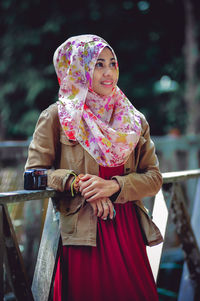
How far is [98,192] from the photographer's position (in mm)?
2096

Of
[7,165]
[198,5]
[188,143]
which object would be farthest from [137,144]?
[198,5]

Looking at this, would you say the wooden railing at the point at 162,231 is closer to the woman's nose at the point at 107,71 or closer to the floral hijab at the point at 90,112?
the floral hijab at the point at 90,112

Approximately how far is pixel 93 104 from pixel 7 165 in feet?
9.54

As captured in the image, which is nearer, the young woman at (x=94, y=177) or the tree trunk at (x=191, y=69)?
the young woman at (x=94, y=177)

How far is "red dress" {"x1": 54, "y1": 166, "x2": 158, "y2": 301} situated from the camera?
2.14m

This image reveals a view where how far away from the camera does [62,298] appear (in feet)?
7.24

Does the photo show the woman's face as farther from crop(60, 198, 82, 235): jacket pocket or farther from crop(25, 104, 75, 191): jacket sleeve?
crop(60, 198, 82, 235): jacket pocket

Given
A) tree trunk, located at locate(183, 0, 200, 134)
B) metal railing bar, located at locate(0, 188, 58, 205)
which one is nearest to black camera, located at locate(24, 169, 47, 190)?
metal railing bar, located at locate(0, 188, 58, 205)

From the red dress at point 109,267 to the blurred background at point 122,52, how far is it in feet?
29.1

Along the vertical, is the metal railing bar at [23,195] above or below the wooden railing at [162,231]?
above

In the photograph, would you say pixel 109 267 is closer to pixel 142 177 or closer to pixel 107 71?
pixel 142 177

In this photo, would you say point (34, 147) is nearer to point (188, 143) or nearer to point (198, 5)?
point (188, 143)

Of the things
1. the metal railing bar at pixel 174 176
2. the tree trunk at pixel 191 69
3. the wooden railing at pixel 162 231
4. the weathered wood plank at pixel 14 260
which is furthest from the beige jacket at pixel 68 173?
the tree trunk at pixel 191 69

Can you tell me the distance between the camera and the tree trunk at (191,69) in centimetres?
1105
